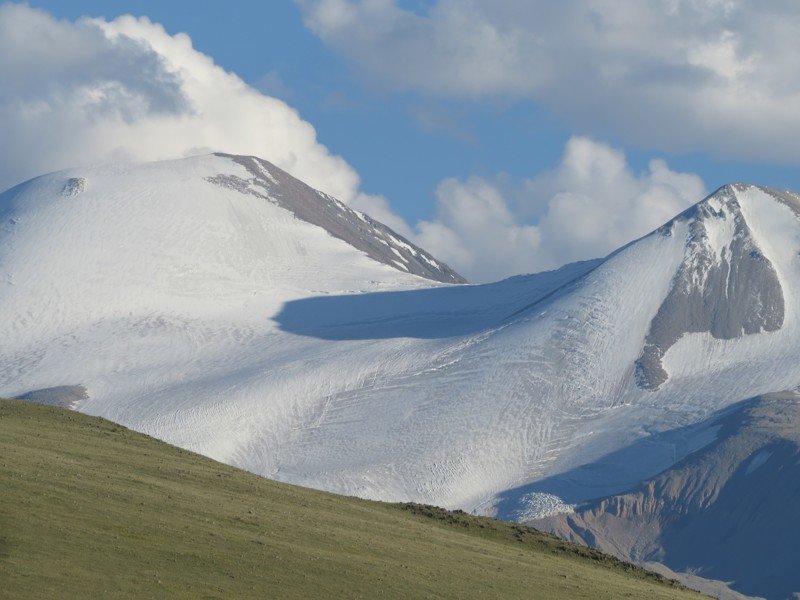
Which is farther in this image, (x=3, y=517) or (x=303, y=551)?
(x=303, y=551)

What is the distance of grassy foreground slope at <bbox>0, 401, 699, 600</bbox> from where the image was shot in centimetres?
5472

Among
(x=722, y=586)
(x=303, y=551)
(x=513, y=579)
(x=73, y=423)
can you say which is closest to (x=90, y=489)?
(x=303, y=551)

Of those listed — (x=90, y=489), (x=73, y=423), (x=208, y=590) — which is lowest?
(x=208, y=590)

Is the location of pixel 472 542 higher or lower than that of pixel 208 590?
higher

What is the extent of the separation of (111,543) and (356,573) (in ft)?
28.4

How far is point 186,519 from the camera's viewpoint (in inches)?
2459

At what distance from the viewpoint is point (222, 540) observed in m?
60.2

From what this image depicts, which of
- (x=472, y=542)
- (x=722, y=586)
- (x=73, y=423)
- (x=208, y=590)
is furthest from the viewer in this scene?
(x=722, y=586)

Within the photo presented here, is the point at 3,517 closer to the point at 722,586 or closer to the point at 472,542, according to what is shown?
the point at 472,542

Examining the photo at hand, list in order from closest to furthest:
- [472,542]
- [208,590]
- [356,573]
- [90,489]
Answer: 1. [208,590]
2. [356,573]
3. [90,489]
4. [472,542]

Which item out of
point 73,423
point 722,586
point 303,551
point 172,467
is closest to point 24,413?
point 73,423

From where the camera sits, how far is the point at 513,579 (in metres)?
64.8

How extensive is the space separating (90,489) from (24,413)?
74.1 feet

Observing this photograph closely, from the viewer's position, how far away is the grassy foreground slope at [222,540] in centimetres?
5472
